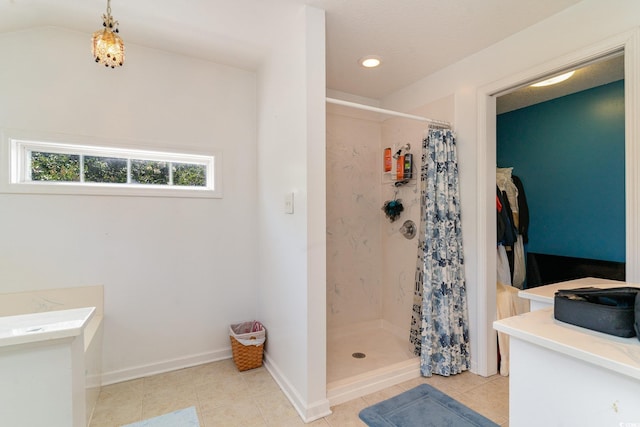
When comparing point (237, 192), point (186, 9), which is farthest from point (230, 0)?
point (237, 192)

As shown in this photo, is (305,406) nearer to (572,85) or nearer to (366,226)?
(366,226)

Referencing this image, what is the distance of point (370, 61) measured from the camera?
229cm

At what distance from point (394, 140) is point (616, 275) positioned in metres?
2.26

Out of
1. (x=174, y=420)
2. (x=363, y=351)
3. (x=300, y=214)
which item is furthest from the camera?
(x=363, y=351)

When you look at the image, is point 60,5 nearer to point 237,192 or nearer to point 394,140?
point 237,192

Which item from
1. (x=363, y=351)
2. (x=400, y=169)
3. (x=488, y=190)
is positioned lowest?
(x=363, y=351)

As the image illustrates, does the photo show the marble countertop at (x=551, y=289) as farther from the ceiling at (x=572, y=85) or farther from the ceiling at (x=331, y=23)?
the ceiling at (x=331, y=23)

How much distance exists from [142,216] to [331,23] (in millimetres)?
1899

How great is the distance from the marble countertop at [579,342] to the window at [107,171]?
2.18 meters

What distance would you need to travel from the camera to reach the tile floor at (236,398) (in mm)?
1676

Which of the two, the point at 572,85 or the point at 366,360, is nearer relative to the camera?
the point at 366,360

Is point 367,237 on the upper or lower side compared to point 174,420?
upper

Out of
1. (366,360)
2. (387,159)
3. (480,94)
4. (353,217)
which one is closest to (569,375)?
(366,360)

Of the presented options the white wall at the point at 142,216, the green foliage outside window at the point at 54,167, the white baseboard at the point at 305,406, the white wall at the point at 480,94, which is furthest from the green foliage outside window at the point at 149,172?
the white wall at the point at 480,94
